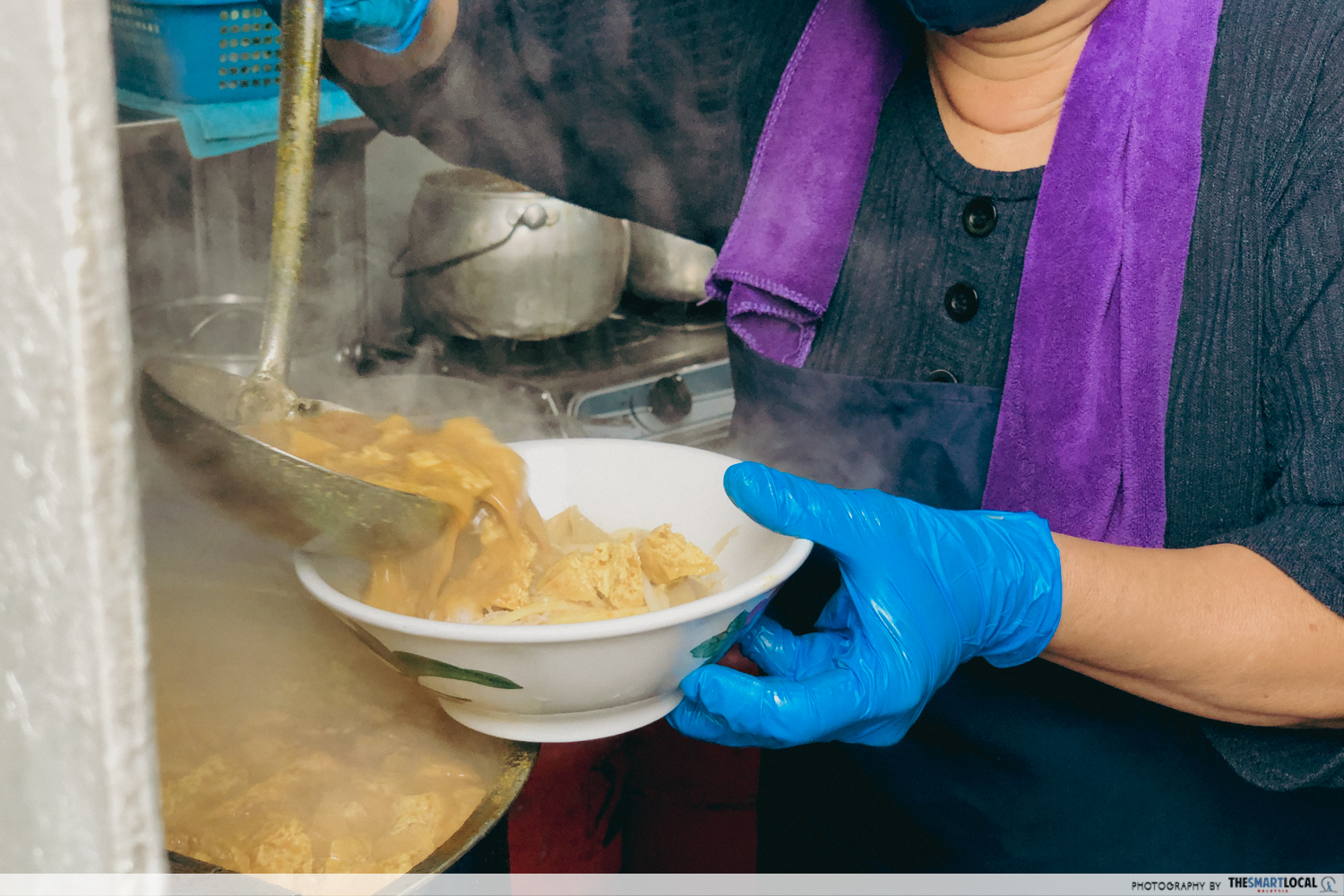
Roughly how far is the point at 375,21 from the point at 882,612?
3.34 ft

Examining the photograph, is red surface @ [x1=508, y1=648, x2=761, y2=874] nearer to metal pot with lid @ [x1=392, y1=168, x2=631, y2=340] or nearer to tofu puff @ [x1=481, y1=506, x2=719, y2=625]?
tofu puff @ [x1=481, y1=506, x2=719, y2=625]

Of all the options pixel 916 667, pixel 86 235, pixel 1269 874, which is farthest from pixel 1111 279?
pixel 86 235

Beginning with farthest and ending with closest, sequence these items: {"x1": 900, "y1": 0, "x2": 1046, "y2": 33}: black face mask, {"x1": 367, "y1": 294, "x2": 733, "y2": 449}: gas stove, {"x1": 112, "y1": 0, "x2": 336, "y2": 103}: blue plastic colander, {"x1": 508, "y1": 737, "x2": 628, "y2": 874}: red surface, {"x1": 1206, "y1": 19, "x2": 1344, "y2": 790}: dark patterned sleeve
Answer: {"x1": 367, "y1": 294, "x2": 733, "y2": 449}: gas stove → {"x1": 112, "y1": 0, "x2": 336, "y2": 103}: blue plastic colander → {"x1": 508, "y1": 737, "x2": 628, "y2": 874}: red surface → {"x1": 900, "y1": 0, "x2": 1046, "y2": 33}: black face mask → {"x1": 1206, "y1": 19, "x2": 1344, "y2": 790}: dark patterned sleeve

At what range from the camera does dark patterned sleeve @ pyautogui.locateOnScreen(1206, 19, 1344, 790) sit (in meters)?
1.04

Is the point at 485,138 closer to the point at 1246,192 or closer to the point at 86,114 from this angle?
the point at 1246,192

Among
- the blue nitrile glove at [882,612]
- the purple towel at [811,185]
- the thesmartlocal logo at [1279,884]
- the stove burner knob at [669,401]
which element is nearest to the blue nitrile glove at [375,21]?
the purple towel at [811,185]

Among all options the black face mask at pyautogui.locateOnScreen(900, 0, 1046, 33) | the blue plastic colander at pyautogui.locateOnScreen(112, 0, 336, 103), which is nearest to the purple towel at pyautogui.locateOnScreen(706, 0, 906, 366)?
the black face mask at pyautogui.locateOnScreen(900, 0, 1046, 33)

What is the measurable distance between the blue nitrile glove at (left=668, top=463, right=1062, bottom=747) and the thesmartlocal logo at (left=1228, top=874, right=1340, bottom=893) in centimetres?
52

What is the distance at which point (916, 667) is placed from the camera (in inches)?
39.6

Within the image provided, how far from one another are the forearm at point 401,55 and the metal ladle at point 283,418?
0.55 meters

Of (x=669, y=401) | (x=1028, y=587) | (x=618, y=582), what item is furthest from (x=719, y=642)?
(x=669, y=401)

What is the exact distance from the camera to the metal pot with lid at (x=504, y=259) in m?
2.09

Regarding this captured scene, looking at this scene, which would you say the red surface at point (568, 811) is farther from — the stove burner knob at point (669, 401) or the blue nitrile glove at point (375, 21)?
the blue nitrile glove at point (375, 21)

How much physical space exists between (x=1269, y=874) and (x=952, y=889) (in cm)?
41
